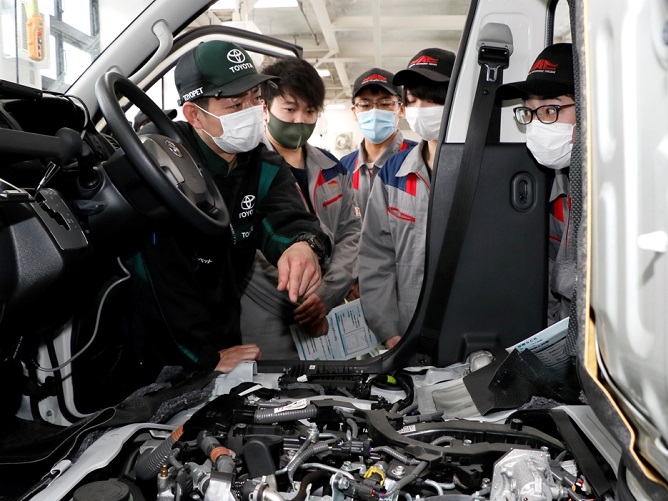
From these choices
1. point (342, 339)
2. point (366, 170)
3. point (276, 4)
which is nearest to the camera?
point (342, 339)

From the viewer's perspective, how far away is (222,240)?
2.50m

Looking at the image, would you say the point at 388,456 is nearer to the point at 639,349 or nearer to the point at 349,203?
the point at 639,349

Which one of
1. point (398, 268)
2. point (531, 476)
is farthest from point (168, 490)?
point (398, 268)

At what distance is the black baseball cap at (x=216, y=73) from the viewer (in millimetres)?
2639

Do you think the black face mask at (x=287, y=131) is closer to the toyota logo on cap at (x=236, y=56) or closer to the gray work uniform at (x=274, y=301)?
the gray work uniform at (x=274, y=301)

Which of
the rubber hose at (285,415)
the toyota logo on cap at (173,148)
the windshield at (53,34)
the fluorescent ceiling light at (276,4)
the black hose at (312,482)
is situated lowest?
the black hose at (312,482)

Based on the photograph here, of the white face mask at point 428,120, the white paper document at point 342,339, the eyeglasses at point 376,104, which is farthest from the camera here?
the eyeglasses at point 376,104

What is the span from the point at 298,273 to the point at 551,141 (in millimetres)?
988

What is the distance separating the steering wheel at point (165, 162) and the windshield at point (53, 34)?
100 inches

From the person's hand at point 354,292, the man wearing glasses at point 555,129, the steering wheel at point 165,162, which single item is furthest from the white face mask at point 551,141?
the person's hand at point 354,292

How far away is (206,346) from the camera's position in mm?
2344

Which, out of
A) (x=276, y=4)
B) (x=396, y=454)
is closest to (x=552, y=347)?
(x=396, y=454)

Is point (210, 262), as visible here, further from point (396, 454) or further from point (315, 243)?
point (396, 454)

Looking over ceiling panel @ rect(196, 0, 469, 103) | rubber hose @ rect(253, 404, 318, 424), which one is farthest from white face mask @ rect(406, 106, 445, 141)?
ceiling panel @ rect(196, 0, 469, 103)
